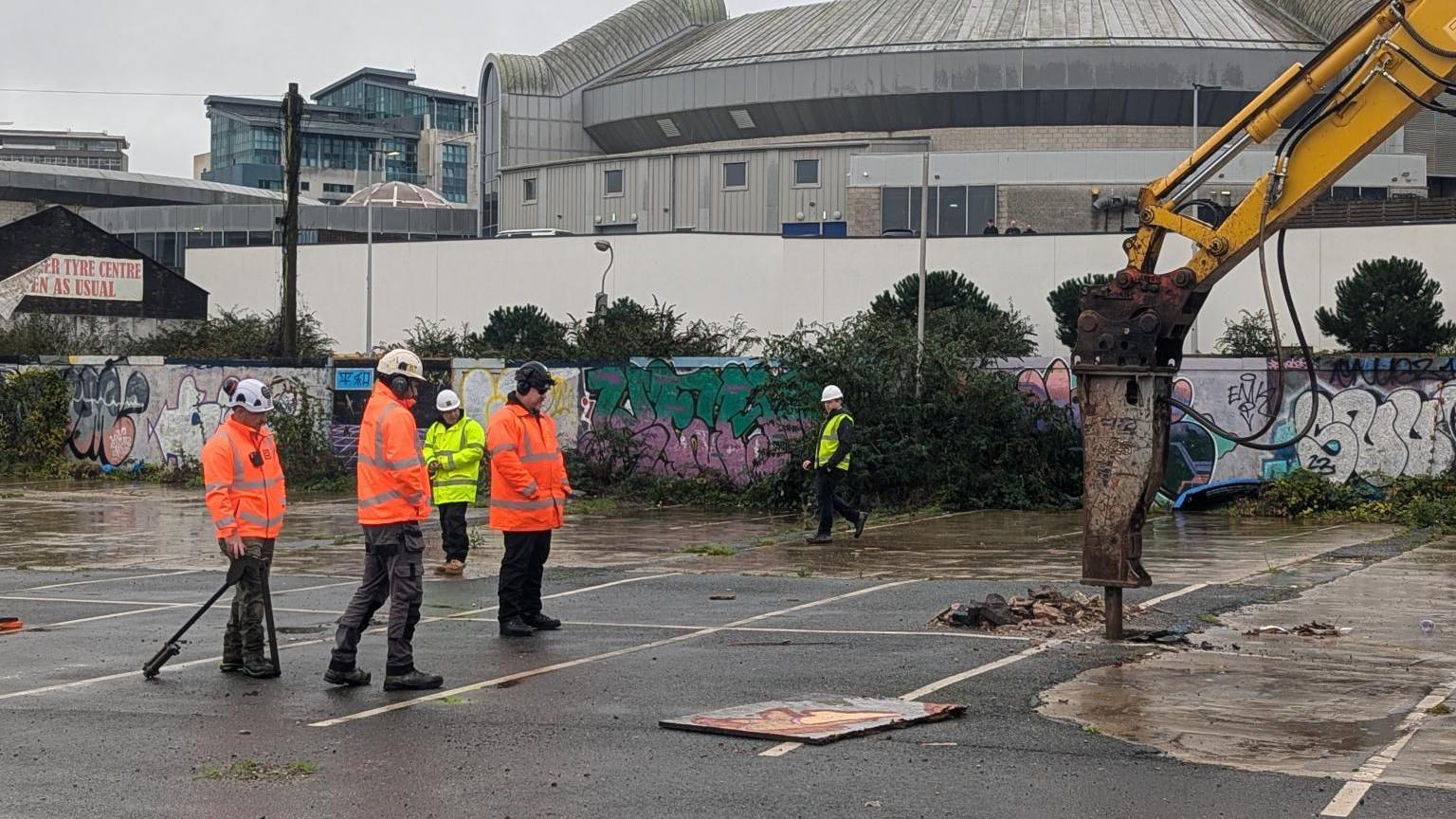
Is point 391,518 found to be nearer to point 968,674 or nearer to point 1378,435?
point 968,674

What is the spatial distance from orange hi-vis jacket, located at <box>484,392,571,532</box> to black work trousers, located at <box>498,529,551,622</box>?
8 centimetres

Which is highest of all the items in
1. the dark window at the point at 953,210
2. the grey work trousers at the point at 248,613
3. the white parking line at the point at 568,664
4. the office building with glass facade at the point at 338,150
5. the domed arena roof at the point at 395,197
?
the office building with glass facade at the point at 338,150

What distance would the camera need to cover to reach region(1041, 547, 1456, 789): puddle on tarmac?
807 centimetres

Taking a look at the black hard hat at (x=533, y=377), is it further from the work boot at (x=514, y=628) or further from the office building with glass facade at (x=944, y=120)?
the office building with glass facade at (x=944, y=120)

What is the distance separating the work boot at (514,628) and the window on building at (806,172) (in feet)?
174

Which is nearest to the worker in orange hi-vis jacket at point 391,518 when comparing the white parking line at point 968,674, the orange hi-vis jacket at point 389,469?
the orange hi-vis jacket at point 389,469

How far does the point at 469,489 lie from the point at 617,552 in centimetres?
298

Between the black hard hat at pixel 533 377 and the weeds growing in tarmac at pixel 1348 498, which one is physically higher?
the black hard hat at pixel 533 377

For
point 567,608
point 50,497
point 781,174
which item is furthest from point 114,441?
point 781,174

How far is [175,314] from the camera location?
51.0 metres

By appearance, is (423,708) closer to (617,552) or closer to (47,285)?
(617,552)

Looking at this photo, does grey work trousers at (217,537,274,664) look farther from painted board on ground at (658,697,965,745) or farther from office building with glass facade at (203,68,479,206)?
office building with glass facade at (203,68,479,206)

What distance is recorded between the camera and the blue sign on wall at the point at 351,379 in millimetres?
30031

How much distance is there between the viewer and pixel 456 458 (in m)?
16.4
